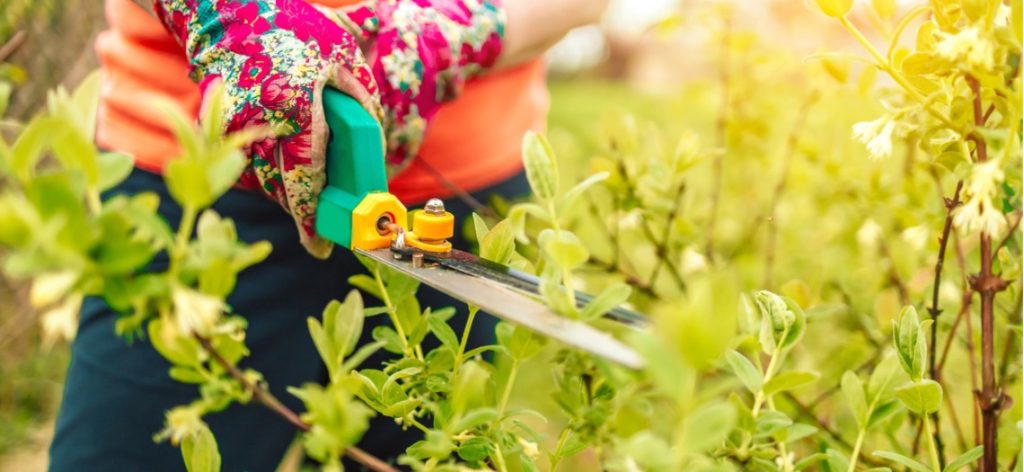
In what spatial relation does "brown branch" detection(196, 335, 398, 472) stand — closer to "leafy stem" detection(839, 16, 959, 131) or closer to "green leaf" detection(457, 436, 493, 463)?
"green leaf" detection(457, 436, 493, 463)

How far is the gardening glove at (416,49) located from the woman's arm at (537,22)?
6 cm

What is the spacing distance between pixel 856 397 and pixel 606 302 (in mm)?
277

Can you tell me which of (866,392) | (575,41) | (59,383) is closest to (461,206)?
(866,392)

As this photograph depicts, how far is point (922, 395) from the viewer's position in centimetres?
70

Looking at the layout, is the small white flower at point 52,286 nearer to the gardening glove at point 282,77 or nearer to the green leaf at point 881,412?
the gardening glove at point 282,77

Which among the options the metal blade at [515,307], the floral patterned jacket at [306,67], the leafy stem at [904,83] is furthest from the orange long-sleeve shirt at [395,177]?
the leafy stem at [904,83]

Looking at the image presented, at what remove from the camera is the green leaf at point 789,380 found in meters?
0.62

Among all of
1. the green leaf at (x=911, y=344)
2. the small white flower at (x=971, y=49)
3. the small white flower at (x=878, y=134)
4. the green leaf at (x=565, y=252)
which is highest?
the small white flower at (x=971, y=49)

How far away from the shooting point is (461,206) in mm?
1444

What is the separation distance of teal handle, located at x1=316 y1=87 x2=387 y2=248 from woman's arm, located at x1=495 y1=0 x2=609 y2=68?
38 centimetres

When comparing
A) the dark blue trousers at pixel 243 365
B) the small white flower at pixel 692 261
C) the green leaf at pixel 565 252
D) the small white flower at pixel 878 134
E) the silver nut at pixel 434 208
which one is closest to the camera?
the green leaf at pixel 565 252

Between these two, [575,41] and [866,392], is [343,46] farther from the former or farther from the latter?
[575,41]

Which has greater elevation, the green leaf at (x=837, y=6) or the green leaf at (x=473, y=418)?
the green leaf at (x=837, y=6)

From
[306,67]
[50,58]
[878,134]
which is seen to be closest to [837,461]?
[878,134]
